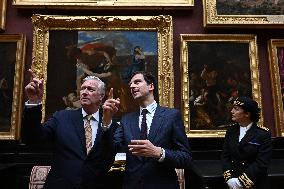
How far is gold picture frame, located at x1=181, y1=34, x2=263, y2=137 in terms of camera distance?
519 centimetres

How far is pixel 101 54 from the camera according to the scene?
5.40m

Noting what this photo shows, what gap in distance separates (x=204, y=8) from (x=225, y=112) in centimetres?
176

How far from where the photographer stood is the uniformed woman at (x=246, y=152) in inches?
134

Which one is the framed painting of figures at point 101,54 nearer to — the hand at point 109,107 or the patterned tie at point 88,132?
the patterned tie at point 88,132

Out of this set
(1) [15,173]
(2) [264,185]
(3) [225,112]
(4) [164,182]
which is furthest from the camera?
(3) [225,112]

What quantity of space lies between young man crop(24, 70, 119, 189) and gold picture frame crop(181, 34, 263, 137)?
8.02 feet

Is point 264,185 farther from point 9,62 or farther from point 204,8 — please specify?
point 9,62

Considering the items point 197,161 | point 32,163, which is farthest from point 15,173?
point 197,161

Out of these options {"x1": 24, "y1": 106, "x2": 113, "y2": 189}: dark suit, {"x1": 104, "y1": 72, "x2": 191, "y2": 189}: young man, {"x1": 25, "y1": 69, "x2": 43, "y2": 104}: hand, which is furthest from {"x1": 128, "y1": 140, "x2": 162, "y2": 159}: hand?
{"x1": 25, "y1": 69, "x2": 43, "y2": 104}: hand

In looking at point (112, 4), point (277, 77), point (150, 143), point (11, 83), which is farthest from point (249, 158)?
point (11, 83)

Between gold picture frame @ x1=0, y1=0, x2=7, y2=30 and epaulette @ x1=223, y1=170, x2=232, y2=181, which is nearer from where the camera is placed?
epaulette @ x1=223, y1=170, x2=232, y2=181

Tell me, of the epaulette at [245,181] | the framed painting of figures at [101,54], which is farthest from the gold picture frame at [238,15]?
the epaulette at [245,181]

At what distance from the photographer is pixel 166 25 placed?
546 cm

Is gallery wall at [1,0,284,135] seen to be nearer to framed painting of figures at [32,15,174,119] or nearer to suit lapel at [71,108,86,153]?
framed painting of figures at [32,15,174,119]
